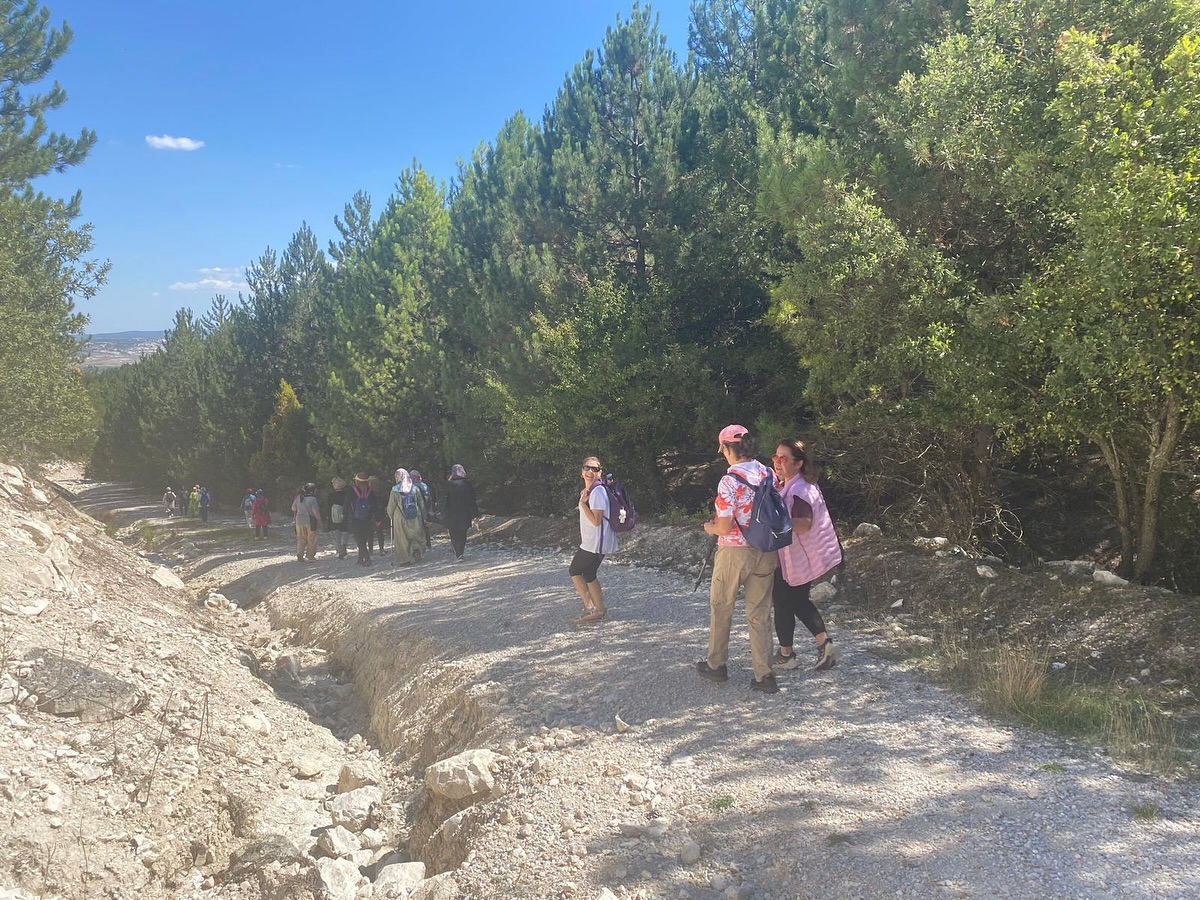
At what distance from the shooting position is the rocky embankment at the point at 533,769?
3787 mm

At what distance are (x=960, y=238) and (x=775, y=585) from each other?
18.3 feet

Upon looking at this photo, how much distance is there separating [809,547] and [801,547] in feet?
0.19

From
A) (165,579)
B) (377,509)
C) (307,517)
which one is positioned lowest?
(165,579)

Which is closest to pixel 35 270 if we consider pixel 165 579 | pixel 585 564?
pixel 165 579

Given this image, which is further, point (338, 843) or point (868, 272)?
point (868, 272)

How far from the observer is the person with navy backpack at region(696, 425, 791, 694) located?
17.8ft

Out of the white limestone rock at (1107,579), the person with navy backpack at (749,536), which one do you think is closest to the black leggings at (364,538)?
the person with navy backpack at (749,536)

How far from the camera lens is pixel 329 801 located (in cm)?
631

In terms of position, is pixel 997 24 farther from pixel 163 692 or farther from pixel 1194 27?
pixel 163 692

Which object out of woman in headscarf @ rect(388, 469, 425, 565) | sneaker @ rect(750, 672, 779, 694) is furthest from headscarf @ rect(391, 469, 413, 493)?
sneaker @ rect(750, 672, 779, 694)

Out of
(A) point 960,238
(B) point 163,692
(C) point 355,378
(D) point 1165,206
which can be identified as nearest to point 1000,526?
(A) point 960,238

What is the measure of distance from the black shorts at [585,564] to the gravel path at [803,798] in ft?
3.65

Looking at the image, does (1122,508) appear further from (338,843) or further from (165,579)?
(165,579)

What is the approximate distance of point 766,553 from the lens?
552 cm
